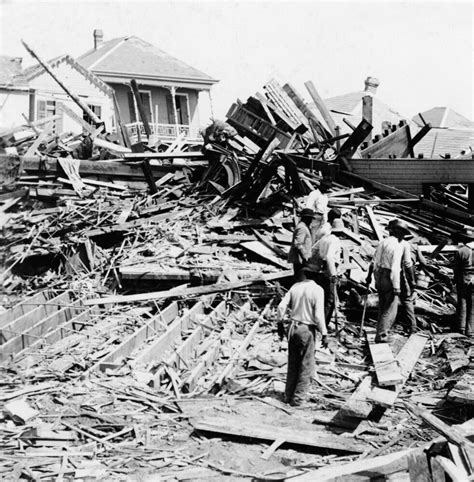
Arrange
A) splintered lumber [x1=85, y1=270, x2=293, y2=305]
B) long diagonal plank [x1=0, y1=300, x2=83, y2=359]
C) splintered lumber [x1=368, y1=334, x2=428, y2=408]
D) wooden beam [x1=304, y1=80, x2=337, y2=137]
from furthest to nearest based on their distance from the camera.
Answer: wooden beam [x1=304, y1=80, x2=337, y2=137] → splintered lumber [x1=85, y1=270, x2=293, y2=305] → long diagonal plank [x1=0, y1=300, x2=83, y2=359] → splintered lumber [x1=368, y1=334, x2=428, y2=408]

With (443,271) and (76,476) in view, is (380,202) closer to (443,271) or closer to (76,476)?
(443,271)

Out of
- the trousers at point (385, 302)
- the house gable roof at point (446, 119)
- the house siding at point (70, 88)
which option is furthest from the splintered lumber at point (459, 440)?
the house gable roof at point (446, 119)

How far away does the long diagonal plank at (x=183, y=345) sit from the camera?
25.8ft

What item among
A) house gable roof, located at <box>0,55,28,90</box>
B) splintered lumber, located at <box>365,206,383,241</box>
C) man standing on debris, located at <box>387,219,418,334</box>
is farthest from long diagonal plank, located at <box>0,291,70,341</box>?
house gable roof, located at <box>0,55,28,90</box>

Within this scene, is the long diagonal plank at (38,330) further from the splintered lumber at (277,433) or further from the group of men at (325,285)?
the group of men at (325,285)

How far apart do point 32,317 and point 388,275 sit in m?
5.33

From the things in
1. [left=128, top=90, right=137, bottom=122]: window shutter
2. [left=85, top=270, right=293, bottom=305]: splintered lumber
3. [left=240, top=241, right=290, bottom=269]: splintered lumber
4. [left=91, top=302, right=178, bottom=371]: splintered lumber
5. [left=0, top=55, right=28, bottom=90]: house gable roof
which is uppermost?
[left=0, top=55, right=28, bottom=90]: house gable roof

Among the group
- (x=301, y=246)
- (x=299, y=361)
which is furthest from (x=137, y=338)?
(x=301, y=246)

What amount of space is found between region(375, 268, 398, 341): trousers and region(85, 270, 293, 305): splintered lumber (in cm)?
212

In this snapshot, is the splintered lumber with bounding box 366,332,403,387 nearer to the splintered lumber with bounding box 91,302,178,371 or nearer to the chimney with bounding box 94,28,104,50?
the splintered lumber with bounding box 91,302,178,371

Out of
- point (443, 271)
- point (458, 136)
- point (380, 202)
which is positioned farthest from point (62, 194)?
point (458, 136)

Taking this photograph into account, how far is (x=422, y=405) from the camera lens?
6.96m

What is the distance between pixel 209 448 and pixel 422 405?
255cm

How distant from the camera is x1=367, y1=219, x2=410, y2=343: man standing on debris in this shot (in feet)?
30.1
